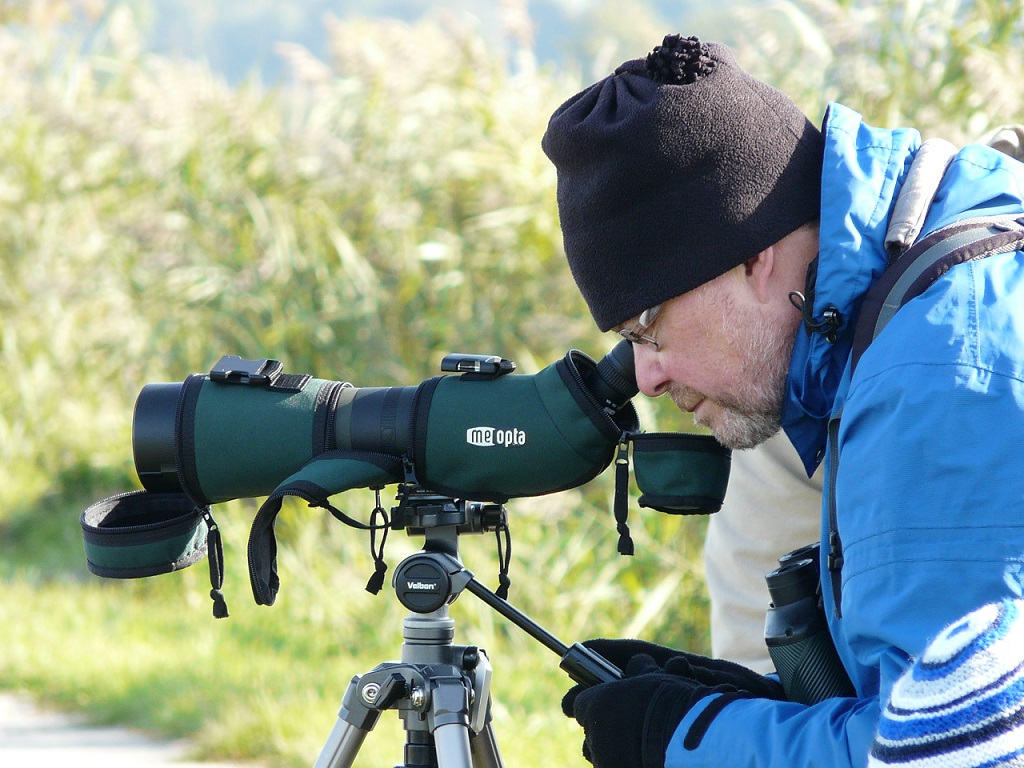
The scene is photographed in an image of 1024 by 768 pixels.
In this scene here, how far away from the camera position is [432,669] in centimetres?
219

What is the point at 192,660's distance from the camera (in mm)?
4668

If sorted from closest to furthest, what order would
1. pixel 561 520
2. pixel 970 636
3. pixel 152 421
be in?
pixel 970 636, pixel 152 421, pixel 561 520

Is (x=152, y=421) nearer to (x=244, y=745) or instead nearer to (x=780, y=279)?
(x=780, y=279)

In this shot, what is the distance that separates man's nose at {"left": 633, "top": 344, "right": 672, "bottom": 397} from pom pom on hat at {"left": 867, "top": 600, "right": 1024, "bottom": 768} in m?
0.78

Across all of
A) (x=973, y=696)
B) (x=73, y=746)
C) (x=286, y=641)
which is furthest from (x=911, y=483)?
(x=286, y=641)

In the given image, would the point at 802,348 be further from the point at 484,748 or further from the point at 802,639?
the point at 484,748

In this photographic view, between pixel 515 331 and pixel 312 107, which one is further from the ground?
pixel 312 107

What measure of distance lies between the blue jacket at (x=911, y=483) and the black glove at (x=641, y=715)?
3cm

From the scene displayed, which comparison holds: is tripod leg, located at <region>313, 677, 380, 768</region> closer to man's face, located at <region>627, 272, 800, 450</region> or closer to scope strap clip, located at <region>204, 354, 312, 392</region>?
scope strap clip, located at <region>204, 354, 312, 392</region>

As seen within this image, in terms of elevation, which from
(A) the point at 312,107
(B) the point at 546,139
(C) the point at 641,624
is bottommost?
(C) the point at 641,624

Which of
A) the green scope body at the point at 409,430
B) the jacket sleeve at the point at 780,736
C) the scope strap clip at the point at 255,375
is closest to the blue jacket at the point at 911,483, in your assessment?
the jacket sleeve at the point at 780,736

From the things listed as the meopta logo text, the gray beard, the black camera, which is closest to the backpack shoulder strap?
the gray beard

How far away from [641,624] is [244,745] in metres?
1.32

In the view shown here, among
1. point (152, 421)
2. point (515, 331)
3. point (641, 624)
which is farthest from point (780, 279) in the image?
point (515, 331)
